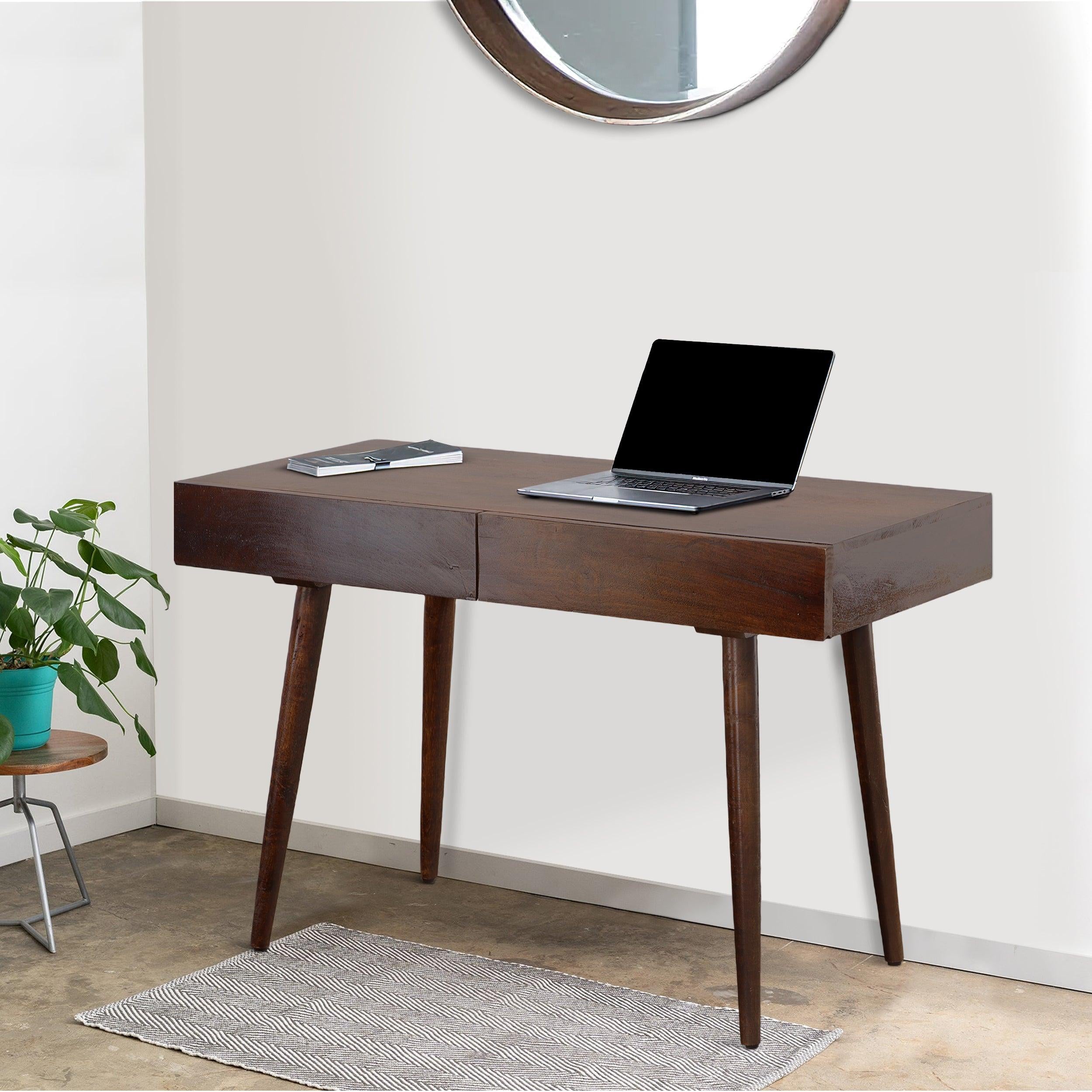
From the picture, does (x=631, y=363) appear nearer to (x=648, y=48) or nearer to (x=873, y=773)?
(x=648, y=48)

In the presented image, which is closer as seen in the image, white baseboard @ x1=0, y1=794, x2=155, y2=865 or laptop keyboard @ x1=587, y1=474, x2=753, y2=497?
laptop keyboard @ x1=587, y1=474, x2=753, y2=497

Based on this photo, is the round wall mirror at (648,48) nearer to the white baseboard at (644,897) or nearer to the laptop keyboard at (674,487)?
the laptop keyboard at (674,487)

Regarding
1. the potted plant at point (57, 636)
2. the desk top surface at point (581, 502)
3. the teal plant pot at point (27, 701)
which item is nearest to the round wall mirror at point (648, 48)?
the desk top surface at point (581, 502)

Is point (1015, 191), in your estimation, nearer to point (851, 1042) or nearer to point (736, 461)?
point (736, 461)

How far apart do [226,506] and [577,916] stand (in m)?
0.97

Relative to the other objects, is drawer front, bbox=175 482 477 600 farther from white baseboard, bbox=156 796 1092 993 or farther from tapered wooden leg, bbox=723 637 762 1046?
white baseboard, bbox=156 796 1092 993

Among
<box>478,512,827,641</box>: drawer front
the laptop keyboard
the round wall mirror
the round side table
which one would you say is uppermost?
the round wall mirror

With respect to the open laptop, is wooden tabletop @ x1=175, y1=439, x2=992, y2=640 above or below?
below

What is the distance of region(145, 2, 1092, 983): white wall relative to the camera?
2479 millimetres

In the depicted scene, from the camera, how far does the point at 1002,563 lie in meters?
2.51

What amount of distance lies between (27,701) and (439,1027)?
2.99 ft

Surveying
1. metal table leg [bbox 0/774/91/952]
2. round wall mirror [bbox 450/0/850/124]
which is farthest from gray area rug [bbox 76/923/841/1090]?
round wall mirror [bbox 450/0/850/124]

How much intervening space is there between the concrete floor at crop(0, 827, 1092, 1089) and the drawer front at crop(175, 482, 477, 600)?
680 millimetres

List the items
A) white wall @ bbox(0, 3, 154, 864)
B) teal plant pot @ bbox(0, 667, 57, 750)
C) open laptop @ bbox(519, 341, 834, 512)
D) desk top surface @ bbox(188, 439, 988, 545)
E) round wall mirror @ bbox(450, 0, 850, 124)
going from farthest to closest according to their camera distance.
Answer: white wall @ bbox(0, 3, 154, 864), teal plant pot @ bbox(0, 667, 57, 750), round wall mirror @ bbox(450, 0, 850, 124), open laptop @ bbox(519, 341, 834, 512), desk top surface @ bbox(188, 439, 988, 545)
